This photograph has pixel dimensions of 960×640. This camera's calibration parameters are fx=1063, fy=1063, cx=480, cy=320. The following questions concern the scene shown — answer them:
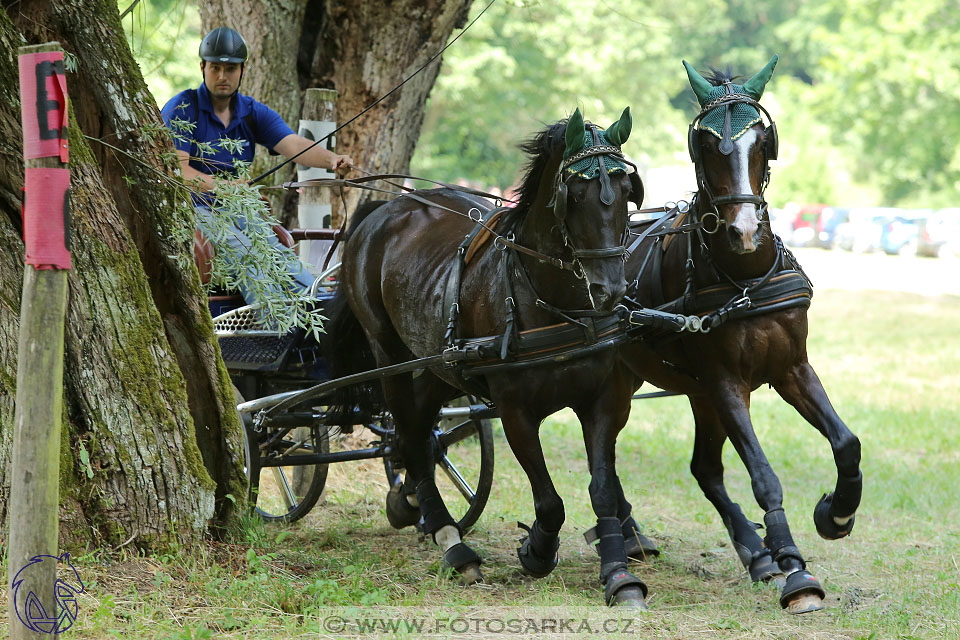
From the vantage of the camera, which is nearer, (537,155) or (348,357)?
(537,155)

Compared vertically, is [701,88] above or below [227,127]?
below

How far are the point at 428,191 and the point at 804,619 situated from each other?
124 inches

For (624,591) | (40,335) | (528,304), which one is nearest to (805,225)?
(528,304)

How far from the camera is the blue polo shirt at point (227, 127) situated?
6246 millimetres

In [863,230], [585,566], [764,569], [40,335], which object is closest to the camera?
[40,335]

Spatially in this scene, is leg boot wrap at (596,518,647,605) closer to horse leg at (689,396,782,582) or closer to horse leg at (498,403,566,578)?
horse leg at (498,403,566,578)

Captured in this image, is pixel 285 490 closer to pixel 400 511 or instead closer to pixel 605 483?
pixel 400 511

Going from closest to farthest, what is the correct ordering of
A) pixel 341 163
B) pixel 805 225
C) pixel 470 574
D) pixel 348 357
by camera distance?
pixel 470 574, pixel 341 163, pixel 348 357, pixel 805 225

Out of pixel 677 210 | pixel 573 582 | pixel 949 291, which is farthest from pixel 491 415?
pixel 949 291

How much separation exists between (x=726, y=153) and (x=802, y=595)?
1934 millimetres

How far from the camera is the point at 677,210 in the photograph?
5691 mm

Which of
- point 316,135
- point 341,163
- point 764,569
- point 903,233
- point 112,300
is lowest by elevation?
point 764,569

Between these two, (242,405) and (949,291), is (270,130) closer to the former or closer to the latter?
(242,405)

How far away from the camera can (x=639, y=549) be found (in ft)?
18.8
